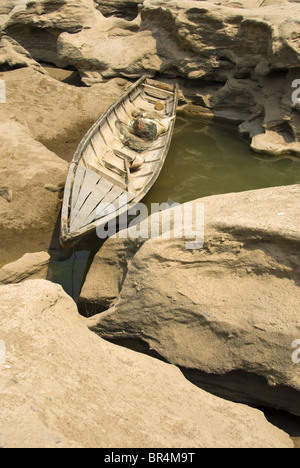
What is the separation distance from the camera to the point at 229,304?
382cm

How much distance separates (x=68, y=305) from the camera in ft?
12.8

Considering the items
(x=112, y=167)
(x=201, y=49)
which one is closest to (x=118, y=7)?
(x=201, y=49)

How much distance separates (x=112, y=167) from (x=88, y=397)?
548 cm

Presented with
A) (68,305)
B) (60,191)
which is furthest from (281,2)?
(68,305)

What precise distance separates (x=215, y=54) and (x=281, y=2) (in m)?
2.30

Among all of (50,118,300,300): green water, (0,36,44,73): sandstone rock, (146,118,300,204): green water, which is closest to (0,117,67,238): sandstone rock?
(50,118,300,300): green water

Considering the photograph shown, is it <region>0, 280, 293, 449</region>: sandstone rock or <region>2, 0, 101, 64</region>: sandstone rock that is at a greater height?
<region>2, 0, 101, 64</region>: sandstone rock

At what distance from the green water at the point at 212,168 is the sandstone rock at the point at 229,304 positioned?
293 cm

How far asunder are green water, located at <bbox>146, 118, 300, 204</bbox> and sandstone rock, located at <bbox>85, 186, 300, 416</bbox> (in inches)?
165

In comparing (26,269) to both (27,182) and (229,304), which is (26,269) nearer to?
(27,182)

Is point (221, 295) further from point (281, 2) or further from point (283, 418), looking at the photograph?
point (281, 2)

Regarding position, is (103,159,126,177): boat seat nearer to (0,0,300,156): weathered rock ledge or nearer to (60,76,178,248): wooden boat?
(60,76,178,248): wooden boat

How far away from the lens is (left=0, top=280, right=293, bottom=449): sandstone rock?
2572 millimetres

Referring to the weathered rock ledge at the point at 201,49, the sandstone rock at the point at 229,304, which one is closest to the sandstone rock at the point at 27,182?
the sandstone rock at the point at 229,304
